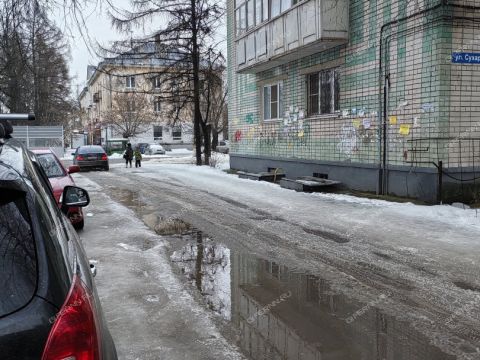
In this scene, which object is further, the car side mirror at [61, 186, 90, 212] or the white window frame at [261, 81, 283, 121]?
the white window frame at [261, 81, 283, 121]

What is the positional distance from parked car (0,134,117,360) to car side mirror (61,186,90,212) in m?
2.15

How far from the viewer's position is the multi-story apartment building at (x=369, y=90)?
10828 millimetres

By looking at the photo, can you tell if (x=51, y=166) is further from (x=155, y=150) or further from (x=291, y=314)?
(x=155, y=150)

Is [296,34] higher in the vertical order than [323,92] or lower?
higher

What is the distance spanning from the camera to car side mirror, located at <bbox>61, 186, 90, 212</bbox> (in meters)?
4.15

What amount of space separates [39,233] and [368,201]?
10706 millimetres

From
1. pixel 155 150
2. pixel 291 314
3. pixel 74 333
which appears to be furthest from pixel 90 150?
pixel 74 333

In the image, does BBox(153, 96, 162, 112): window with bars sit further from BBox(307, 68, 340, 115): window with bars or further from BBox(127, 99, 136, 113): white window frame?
BBox(307, 68, 340, 115): window with bars

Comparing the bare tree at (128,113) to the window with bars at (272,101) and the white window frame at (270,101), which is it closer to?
the white window frame at (270,101)

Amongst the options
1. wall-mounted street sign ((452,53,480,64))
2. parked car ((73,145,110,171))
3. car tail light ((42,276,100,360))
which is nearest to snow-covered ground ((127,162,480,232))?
wall-mounted street sign ((452,53,480,64))

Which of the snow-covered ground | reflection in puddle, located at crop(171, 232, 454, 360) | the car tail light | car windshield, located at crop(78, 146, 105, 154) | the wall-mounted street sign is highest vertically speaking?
the wall-mounted street sign

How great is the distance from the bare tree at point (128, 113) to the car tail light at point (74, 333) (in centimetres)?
5438

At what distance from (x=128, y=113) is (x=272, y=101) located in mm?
39576

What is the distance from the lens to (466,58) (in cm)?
1089
